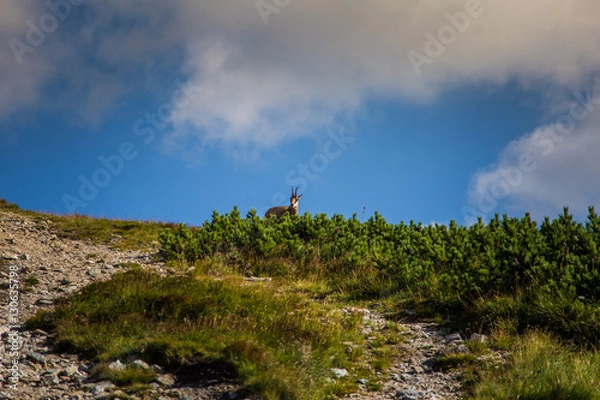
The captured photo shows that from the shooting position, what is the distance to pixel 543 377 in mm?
7629

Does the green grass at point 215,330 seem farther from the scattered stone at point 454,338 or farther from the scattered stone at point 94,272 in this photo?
the scattered stone at point 94,272

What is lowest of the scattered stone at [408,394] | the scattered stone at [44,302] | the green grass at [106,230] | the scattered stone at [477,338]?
the scattered stone at [408,394]

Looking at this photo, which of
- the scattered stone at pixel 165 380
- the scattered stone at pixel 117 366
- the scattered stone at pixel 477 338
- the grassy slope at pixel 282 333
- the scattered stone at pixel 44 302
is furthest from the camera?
the scattered stone at pixel 44 302

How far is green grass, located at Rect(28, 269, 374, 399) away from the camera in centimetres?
809

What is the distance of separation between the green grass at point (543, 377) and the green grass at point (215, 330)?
77.8 inches

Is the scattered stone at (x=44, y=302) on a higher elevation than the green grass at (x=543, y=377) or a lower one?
higher

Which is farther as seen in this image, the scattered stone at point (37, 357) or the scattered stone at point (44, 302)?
the scattered stone at point (44, 302)

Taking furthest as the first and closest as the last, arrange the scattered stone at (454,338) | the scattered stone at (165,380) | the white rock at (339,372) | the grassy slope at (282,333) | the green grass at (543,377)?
the scattered stone at (454,338)
the white rock at (339,372)
the scattered stone at (165,380)
the grassy slope at (282,333)
the green grass at (543,377)

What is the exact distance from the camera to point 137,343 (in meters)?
8.89

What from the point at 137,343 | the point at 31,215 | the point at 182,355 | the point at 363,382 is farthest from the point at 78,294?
the point at 31,215

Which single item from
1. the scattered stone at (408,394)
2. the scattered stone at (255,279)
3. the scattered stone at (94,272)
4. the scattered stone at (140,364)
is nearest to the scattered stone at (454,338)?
the scattered stone at (408,394)

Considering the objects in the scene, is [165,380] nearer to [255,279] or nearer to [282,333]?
[282,333]

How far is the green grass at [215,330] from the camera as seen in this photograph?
809cm

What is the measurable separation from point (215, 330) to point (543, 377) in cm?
474
